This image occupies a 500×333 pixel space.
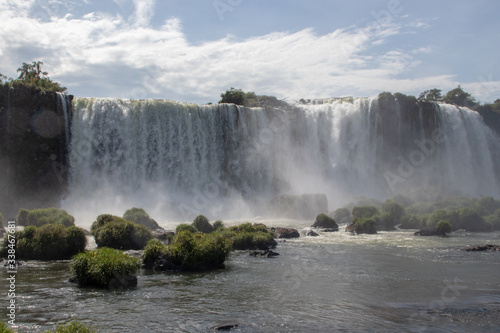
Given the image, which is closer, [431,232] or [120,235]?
[120,235]

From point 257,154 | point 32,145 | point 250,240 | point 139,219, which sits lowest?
point 250,240

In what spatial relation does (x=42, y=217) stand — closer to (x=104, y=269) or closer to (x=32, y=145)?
(x=104, y=269)

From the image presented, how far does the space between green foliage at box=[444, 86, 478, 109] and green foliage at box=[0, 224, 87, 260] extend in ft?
262

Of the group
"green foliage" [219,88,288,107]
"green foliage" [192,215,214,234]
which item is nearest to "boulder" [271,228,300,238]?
"green foliage" [192,215,214,234]

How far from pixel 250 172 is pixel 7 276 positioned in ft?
112

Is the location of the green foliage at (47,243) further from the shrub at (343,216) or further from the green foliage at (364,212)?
the shrub at (343,216)

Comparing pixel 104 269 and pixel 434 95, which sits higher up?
pixel 434 95

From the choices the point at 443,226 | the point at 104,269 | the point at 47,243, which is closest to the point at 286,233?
the point at 443,226

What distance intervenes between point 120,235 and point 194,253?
523 centimetres

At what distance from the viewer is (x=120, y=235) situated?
19.5 meters

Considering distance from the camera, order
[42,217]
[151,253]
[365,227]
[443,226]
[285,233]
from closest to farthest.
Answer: [151,253], [42,217], [285,233], [443,226], [365,227]

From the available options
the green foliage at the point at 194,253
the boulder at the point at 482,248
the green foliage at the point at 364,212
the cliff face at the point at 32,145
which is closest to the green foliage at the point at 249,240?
the green foliage at the point at 194,253

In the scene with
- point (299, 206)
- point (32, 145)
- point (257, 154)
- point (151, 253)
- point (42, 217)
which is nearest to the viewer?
point (151, 253)

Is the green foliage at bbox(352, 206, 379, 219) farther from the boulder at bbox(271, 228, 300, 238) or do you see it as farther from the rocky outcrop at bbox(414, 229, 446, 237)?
the boulder at bbox(271, 228, 300, 238)
